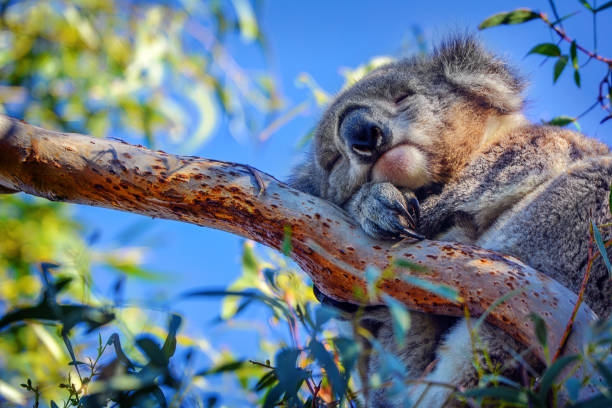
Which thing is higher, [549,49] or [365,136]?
[365,136]

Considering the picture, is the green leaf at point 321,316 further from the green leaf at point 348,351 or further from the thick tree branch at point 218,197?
the thick tree branch at point 218,197

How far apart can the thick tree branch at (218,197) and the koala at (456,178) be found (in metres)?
0.10

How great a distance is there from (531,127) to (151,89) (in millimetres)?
2833

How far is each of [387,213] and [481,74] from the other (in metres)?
1.02

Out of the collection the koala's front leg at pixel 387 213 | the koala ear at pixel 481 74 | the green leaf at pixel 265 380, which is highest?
the koala ear at pixel 481 74

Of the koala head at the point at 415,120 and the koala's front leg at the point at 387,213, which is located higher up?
the koala head at the point at 415,120

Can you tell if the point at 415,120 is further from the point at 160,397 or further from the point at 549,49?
the point at 160,397

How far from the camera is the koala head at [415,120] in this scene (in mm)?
1934

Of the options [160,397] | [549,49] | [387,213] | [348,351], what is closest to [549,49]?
[549,49]

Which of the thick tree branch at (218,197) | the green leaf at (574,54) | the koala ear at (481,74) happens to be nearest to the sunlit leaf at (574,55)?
the green leaf at (574,54)

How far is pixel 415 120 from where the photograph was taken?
2.05m

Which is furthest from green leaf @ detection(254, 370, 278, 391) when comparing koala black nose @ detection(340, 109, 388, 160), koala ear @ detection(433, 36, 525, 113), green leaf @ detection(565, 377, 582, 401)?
koala ear @ detection(433, 36, 525, 113)

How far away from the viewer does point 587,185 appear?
166 centimetres

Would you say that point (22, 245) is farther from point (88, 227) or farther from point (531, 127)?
point (531, 127)
